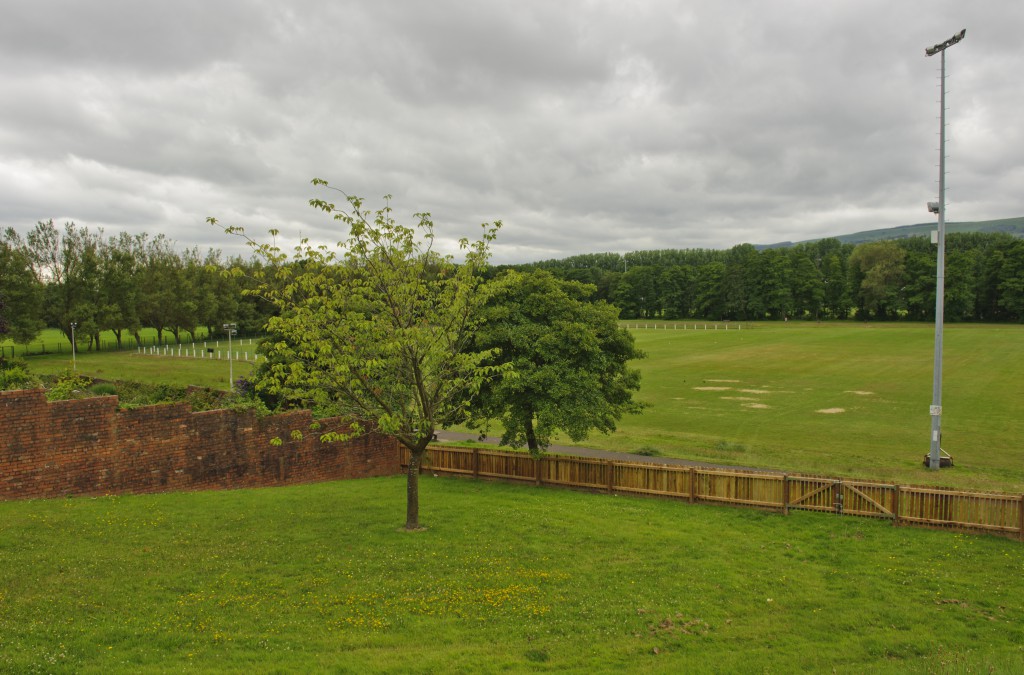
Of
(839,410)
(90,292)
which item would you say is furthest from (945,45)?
(90,292)

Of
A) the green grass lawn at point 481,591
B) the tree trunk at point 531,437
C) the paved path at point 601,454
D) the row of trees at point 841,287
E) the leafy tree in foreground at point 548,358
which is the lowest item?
the paved path at point 601,454

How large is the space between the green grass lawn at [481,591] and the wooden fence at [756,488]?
0.61m

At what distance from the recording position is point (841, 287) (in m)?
128

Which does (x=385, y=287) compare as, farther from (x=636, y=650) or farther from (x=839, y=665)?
(x=839, y=665)

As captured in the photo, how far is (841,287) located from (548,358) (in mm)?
126560

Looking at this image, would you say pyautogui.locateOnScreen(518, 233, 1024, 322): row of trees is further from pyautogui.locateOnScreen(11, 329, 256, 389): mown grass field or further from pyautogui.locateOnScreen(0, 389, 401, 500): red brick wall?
pyautogui.locateOnScreen(0, 389, 401, 500): red brick wall

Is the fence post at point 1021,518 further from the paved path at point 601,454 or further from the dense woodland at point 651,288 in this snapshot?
the dense woodland at point 651,288

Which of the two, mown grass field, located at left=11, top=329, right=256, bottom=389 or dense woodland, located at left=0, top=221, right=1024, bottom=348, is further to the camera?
dense woodland, located at left=0, top=221, right=1024, bottom=348

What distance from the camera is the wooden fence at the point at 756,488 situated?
52.1 feet

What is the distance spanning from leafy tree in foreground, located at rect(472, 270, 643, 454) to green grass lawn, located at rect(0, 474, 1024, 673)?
4079 mm

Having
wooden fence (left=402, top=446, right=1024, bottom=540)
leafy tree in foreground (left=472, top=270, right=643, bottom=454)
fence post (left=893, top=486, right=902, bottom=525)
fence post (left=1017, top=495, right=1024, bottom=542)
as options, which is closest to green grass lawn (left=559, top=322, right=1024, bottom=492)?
wooden fence (left=402, top=446, right=1024, bottom=540)

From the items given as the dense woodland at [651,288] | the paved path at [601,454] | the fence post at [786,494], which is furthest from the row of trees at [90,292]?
the fence post at [786,494]

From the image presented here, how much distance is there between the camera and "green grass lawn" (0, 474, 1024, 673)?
888cm

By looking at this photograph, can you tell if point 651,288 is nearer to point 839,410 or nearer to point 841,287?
point 841,287
